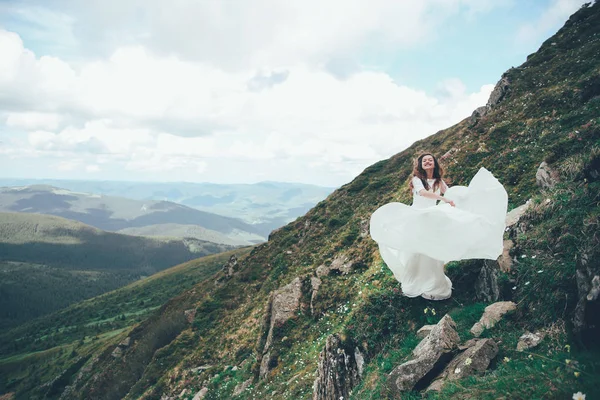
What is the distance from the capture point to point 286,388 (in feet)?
44.1

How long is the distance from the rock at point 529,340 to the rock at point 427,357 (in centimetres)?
120

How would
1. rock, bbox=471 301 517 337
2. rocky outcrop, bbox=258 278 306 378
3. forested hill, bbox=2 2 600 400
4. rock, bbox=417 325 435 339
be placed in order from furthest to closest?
rocky outcrop, bbox=258 278 306 378
rock, bbox=417 325 435 339
rock, bbox=471 301 517 337
forested hill, bbox=2 2 600 400

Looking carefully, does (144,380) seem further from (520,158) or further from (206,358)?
(520,158)

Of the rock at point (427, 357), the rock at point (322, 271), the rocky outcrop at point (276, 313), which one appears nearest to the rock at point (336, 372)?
the rock at point (427, 357)

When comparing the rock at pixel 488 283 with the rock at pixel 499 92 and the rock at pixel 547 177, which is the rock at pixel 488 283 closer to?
the rock at pixel 547 177

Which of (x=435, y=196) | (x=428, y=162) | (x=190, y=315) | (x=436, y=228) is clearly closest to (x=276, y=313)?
(x=436, y=228)

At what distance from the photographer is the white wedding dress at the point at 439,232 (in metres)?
8.06

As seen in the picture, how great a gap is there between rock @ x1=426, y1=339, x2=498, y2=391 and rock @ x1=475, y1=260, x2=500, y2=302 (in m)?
2.41

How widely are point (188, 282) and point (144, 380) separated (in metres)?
127

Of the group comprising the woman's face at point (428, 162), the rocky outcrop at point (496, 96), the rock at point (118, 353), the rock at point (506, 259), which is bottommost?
the rock at point (118, 353)

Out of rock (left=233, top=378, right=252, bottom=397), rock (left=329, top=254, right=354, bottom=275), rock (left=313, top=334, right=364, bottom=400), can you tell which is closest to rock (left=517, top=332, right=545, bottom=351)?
rock (left=313, top=334, right=364, bottom=400)

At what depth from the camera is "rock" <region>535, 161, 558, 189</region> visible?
10.7m

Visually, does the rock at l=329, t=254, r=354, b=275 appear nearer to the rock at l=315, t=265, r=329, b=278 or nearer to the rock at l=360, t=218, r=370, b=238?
the rock at l=315, t=265, r=329, b=278

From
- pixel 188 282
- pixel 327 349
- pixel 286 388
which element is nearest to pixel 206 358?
pixel 286 388
